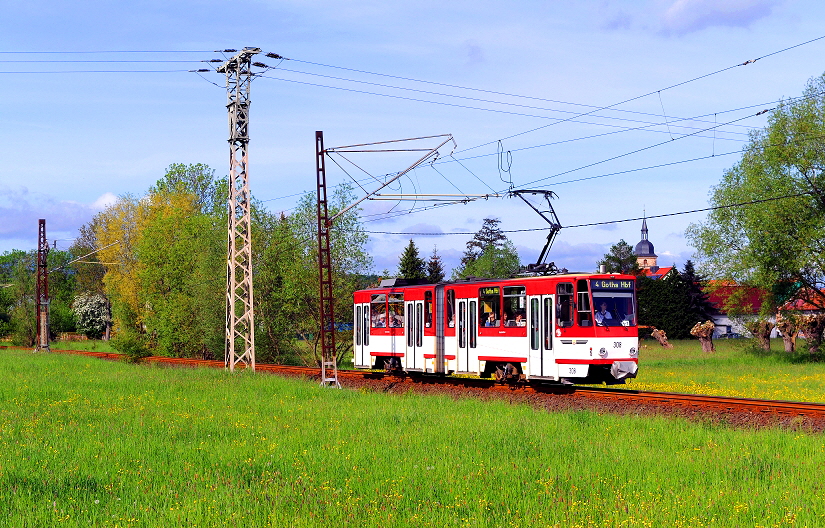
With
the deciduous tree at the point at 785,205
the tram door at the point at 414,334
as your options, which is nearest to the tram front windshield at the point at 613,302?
the tram door at the point at 414,334

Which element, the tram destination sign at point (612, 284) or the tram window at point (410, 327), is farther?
the tram window at point (410, 327)

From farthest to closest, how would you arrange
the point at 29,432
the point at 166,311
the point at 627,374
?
the point at 166,311
the point at 627,374
the point at 29,432

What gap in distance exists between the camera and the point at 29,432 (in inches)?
664

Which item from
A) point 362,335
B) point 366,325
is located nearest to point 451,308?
point 366,325

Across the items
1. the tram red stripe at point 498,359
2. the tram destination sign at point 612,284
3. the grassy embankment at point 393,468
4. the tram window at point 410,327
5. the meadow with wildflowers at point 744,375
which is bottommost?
the meadow with wildflowers at point 744,375

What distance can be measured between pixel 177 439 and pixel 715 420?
10605 millimetres

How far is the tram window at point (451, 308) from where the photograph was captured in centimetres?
2786

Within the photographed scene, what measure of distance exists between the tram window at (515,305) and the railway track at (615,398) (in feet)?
6.38

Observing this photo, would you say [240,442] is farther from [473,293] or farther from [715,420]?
[473,293]

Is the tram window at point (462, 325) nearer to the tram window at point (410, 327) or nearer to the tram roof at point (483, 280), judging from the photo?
the tram roof at point (483, 280)

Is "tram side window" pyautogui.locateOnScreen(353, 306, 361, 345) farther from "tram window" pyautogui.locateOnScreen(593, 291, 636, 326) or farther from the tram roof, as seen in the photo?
"tram window" pyautogui.locateOnScreen(593, 291, 636, 326)

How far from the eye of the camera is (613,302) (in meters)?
23.1

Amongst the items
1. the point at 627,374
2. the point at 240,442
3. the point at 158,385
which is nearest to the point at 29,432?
the point at 240,442

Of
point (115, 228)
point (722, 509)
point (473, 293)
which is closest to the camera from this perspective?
→ point (722, 509)
